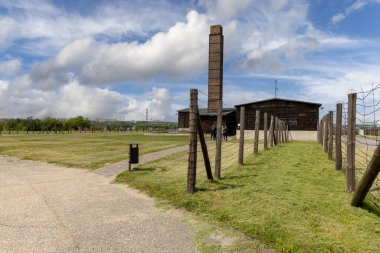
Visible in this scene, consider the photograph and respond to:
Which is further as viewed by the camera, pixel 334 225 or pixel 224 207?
pixel 224 207

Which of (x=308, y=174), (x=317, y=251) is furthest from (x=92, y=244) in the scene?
(x=308, y=174)

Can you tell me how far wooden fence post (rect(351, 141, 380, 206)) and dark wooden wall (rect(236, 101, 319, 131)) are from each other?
32485 mm

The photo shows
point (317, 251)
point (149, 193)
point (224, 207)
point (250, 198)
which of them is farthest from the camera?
point (149, 193)

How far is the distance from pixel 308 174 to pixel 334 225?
5192 mm

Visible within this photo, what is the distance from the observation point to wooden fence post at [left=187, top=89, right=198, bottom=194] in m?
7.96

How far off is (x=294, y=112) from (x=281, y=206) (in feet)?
114

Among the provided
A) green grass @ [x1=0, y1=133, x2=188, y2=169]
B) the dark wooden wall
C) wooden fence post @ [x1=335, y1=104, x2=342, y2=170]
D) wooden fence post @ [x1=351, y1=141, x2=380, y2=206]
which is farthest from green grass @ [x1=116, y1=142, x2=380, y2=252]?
the dark wooden wall

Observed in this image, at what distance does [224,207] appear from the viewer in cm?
659

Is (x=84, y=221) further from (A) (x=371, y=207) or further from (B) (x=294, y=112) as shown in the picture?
(B) (x=294, y=112)

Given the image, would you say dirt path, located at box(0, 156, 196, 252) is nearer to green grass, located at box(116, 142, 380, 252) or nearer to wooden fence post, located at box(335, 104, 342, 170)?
green grass, located at box(116, 142, 380, 252)

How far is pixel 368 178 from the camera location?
5.79 m

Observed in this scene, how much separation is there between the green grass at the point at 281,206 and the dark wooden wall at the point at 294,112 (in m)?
29.0

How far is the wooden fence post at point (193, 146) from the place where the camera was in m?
7.96

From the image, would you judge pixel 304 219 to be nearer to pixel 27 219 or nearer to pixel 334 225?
pixel 334 225
